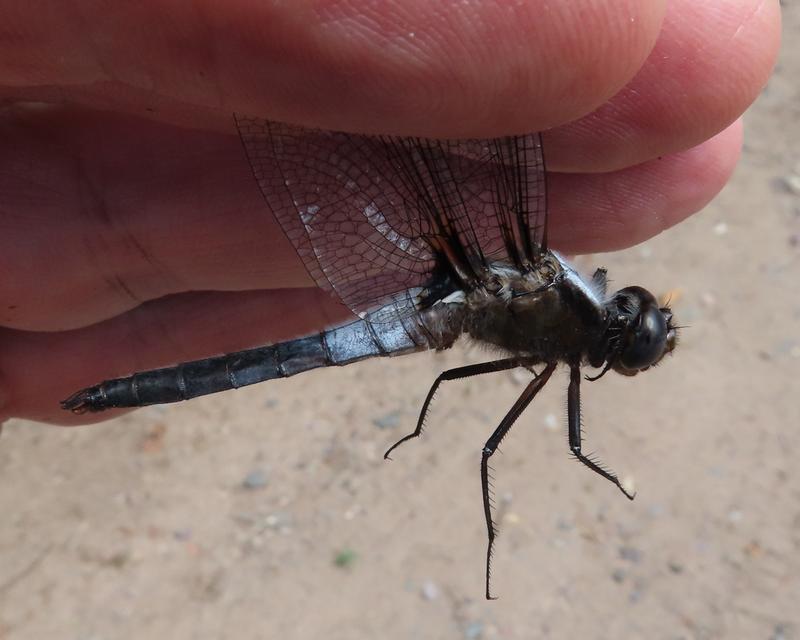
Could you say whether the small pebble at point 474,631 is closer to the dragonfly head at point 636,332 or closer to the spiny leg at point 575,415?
the spiny leg at point 575,415

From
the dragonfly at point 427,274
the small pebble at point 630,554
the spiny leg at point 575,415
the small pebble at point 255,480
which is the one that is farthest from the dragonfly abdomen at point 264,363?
the small pebble at point 630,554

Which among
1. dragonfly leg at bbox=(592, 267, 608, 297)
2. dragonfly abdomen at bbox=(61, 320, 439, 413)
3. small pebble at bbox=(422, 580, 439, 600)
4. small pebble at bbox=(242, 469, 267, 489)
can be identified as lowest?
small pebble at bbox=(422, 580, 439, 600)

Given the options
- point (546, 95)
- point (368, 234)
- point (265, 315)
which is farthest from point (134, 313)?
point (546, 95)

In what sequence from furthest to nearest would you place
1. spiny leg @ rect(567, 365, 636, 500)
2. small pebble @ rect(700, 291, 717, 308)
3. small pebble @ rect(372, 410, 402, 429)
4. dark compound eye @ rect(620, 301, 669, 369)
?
small pebble @ rect(700, 291, 717, 308) < small pebble @ rect(372, 410, 402, 429) < spiny leg @ rect(567, 365, 636, 500) < dark compound eye @ rect(620, 301, 669, 369)

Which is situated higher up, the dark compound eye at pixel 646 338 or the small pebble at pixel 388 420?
the dark compound eye at pixel 646 338

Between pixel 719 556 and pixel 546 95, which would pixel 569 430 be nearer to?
pixel 546 95

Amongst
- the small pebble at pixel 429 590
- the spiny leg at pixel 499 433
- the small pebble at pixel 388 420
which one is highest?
the spiny leg at pixel 499 433

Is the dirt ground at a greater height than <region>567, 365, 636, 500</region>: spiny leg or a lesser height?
lesser

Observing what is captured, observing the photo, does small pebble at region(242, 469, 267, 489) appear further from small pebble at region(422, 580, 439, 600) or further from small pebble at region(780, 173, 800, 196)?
small pebble at region(780, 173, 800, 196)

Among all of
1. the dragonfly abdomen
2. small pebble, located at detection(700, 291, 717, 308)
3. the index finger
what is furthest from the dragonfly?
small pebble, located at detection(700, 291, 717, 308)
